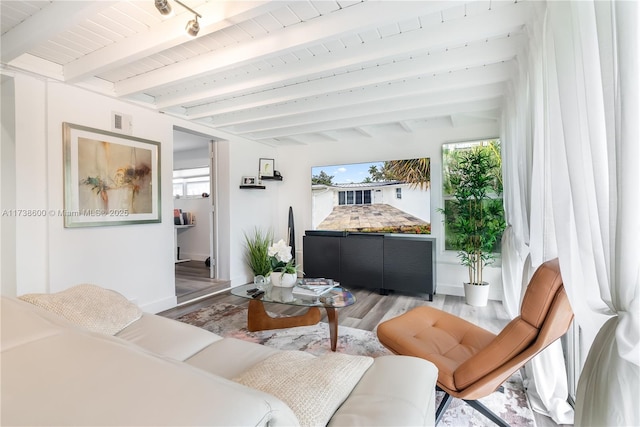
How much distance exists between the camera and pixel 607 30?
2.70 feet

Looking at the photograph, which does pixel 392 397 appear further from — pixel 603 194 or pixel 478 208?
pixel 478 208

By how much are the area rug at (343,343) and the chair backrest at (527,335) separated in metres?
0.49

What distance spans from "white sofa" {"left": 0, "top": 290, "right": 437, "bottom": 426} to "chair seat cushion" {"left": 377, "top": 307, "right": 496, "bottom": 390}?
779 mm

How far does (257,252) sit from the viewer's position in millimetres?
4527

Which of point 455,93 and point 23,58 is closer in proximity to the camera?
point 23,58

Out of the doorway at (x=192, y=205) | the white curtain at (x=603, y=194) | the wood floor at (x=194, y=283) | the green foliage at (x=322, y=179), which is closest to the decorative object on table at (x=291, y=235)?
the green foliage at (x=322, y=179)

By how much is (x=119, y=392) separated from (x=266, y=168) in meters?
4.69

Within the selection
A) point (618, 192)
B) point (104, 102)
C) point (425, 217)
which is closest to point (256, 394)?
point (618, 192)

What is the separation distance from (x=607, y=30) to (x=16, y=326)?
1.83 meters

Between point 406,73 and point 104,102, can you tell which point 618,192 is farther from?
point 104,102

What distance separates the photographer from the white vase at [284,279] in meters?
2.79

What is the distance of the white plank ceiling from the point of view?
174 cm

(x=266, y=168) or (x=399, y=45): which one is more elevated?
(x=399, y=45)

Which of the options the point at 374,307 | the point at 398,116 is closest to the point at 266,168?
the point at 398,116
